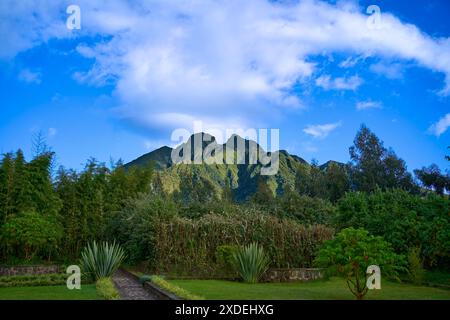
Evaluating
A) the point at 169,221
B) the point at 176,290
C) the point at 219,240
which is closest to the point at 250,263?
the point at 219,240

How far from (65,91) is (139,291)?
20.1 feet

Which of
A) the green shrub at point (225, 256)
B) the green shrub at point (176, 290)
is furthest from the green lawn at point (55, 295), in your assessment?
the green shrub at point (225, 256)

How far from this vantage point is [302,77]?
1384cm

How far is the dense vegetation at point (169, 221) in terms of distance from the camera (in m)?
14.8

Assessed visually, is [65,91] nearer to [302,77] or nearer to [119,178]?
[302,77]

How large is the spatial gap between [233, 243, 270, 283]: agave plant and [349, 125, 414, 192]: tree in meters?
24.8

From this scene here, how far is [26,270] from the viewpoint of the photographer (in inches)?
612

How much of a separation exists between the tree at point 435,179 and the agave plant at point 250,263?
84.0ft

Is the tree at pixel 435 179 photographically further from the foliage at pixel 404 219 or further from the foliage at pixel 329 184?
the foliage at pixel 404 219

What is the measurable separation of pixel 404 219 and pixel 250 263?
18.0 ft

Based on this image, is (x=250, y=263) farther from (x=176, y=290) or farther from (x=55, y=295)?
(x=55, y=295)

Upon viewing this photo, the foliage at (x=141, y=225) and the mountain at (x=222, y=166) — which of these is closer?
the foliage at (x=141, y=225)
